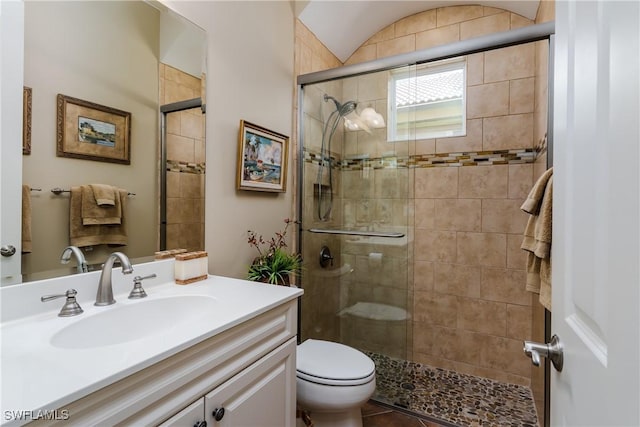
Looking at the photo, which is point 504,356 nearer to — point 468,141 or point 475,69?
point 468,141

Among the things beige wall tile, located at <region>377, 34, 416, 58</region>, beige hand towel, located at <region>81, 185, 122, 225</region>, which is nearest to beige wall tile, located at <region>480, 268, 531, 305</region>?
beige wall tile, located at <region>377, 34, 416, 58</region>

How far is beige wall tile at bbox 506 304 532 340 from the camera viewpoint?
2229 millimetres

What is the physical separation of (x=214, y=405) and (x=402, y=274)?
1560mm

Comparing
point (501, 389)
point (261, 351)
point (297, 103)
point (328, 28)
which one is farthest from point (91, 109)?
point (501, 389)

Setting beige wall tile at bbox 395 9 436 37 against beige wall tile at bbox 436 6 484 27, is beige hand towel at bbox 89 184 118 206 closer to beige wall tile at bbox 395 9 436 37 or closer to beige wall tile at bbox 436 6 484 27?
beige wall tile at bbox 395 9 436 37

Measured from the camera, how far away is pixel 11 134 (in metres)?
0.95

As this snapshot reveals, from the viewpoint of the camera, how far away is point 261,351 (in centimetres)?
110

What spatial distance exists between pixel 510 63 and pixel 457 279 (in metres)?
1.58

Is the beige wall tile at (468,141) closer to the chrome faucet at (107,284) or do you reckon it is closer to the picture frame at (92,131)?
the picture frame at (92,131)

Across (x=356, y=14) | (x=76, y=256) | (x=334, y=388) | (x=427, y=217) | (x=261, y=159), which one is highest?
(x=356, y=14)

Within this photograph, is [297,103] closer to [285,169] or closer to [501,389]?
[285,169]

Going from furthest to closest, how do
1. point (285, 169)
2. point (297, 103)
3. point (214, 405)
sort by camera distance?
point (297, 103), point (285, 169), point (214, 405)

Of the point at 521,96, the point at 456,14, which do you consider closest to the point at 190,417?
the point at 521,96

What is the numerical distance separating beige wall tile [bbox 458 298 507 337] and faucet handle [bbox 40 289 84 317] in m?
2.35
